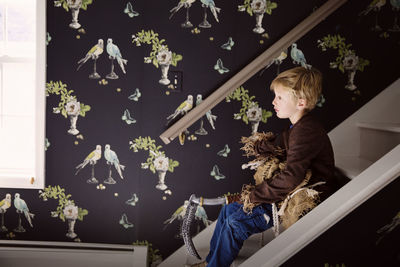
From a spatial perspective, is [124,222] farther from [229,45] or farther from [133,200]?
[229,45]

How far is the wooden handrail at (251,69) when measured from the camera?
230cm

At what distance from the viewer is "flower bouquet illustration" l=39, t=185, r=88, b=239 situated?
2.69 metres

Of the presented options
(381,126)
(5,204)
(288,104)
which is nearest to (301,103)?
(288,104)

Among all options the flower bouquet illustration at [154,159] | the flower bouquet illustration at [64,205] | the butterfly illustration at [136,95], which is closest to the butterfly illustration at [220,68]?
the butterfly illustration at [136,95]

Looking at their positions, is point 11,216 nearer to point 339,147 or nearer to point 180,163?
point 180,163

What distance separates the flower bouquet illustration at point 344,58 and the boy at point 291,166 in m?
0.81

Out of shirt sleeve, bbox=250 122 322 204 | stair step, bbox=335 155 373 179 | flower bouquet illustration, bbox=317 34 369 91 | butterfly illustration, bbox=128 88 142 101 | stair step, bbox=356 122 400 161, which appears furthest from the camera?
butterfly illustration, bbox=128 88 142 101

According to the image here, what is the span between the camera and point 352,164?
2.21 meters

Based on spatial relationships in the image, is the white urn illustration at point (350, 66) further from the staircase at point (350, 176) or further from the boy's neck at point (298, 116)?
the boy's neck at point (298, 116)

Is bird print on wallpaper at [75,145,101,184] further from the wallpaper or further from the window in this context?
the window

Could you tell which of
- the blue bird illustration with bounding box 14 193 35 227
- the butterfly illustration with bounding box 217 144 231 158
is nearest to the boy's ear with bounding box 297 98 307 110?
the butterfly illustration with bounding box 217 144 231 158

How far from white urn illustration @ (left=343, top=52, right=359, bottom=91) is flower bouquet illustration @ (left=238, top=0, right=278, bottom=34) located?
0.57 meters

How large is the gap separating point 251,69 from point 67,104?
124 centimetres

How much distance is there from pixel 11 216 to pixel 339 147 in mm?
2248
